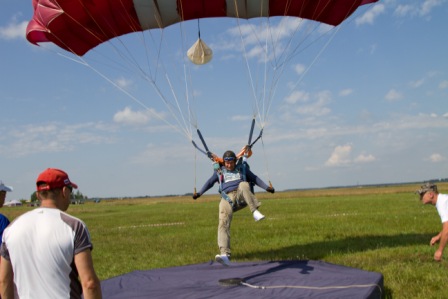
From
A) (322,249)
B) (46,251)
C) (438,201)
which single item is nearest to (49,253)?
(46,251)

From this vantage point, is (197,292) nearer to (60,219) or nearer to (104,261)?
(60,219)

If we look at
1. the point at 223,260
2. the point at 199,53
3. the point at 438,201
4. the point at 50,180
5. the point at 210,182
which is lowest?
the point at 223,260

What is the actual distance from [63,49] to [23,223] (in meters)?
8.92

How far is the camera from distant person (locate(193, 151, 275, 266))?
812cm

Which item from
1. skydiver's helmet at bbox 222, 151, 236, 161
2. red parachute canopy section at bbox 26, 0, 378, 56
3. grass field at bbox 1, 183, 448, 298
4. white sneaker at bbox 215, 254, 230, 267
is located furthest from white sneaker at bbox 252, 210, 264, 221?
red parachute canopy section at bbox 26, 0, 378, 56

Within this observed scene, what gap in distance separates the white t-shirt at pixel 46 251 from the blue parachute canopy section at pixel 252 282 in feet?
9.32

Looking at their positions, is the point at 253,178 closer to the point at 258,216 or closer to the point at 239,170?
the point at 239,170

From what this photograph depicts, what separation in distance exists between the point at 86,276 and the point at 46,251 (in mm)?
303

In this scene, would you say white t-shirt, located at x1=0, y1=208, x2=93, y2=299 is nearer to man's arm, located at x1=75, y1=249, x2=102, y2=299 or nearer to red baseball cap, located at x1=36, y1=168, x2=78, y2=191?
man's arm, located at x1=75, y1=249, x2=102, y2=299

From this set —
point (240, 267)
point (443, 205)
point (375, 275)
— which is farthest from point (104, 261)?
point (443, 205)

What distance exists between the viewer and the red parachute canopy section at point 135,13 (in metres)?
9.64

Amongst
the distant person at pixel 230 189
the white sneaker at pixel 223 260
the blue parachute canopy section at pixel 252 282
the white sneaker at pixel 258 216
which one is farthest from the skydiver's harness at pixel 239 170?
the blue parachute canopy section at pixel 252 282

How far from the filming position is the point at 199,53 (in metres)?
10.3

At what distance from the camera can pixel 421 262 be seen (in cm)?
755
